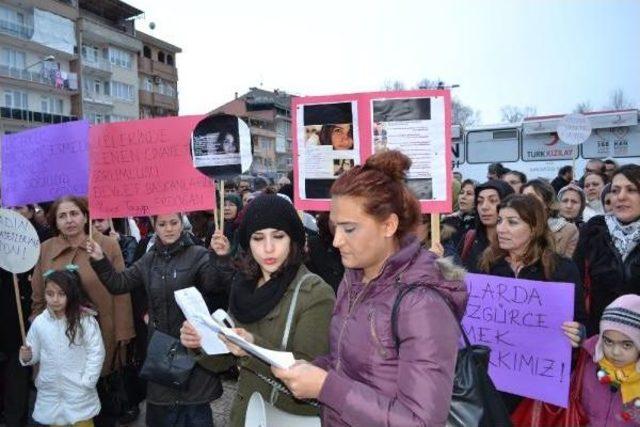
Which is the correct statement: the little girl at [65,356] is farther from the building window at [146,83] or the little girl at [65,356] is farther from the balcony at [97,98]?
the building window at [146,83]

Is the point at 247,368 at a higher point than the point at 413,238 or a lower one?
lower

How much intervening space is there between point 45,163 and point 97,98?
170 feet

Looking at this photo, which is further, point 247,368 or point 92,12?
point 92,12

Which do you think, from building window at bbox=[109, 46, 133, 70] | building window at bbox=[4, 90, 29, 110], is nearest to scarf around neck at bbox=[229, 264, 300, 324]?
building window at bbox=[4, 90, 29, 110]

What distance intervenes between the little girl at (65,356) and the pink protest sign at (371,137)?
184cm

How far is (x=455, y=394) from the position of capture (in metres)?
1.65

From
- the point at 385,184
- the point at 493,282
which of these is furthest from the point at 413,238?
the point at 493,282

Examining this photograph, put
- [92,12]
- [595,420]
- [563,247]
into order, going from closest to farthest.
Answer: [595,420], [563,247], [92,12]

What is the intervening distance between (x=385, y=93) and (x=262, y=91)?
3509 inches

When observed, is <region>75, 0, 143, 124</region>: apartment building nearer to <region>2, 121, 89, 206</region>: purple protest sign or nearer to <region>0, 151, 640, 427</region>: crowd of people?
<region>2, 121, 89, 206</region>: purple protest sign

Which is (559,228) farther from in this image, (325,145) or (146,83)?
(146,83)

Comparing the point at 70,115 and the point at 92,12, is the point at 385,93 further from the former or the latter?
the point at 92,12

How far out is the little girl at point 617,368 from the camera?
8.77ft

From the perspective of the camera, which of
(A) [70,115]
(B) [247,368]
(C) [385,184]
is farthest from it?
(A) [70,115]
